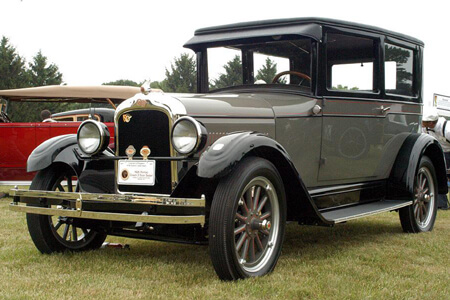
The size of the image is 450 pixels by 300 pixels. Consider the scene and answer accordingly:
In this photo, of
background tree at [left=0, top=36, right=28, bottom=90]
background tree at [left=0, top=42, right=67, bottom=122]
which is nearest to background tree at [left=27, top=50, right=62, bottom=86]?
background tree at [left=0, top=42, right=67, bottom=122]

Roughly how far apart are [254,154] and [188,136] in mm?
542

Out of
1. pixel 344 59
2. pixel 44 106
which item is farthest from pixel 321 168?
pixel 44 106

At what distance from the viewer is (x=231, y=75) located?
19.5ft

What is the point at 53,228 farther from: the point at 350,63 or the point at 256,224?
the point at 350,63

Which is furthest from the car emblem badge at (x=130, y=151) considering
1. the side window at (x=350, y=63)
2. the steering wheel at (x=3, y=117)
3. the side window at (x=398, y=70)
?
the steering wheel at (x=3, y=117)

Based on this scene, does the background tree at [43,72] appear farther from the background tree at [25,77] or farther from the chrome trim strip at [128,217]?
the chrome trim strip at [128,217]

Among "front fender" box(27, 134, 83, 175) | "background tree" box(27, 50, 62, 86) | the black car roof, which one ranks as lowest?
"front fender" box(27, 134, 83, 175)

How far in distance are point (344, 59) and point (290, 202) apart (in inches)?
67.2

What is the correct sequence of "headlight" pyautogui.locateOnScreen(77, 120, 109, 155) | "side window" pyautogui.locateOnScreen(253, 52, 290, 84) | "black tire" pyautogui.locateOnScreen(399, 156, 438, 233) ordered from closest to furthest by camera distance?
1. "headlight" pyautogui.locateOnScreen(77, 120, 109, 155)
2. "side window" pyautogui.locateOnScreen(253, 52, 290, 84)
3. "black tire" pyautogui.locateOnScreen(399, 156, 438, 233)

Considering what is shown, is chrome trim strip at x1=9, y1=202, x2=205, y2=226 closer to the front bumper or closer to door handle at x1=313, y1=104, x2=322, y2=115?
the front bumper

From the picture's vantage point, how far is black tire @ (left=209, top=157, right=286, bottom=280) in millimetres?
3900

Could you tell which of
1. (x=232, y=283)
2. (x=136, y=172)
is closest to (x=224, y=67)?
(x=136, y=172)

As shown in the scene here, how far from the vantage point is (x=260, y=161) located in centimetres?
425

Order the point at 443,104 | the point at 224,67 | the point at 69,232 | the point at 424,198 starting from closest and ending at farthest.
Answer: the point at 69,232 < the point at 224,67 < the point at 424,198 < the point at 443,104
